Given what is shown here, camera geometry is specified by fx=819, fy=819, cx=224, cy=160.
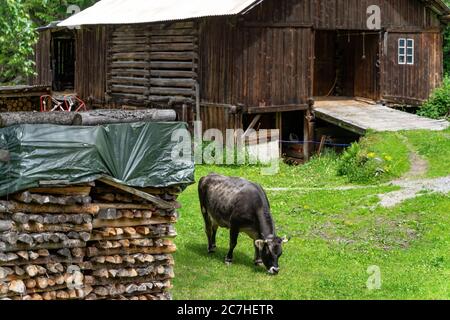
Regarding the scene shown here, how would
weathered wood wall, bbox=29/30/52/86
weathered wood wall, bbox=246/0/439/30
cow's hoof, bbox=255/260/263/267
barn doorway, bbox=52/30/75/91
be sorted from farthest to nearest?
1. barn doorway, bbox=52/30/75/91
2. weathered wood wall, bbox=29/30/52/86
3. weathered wood wall, bbox=246/0/439/30
4. cow's hoof, bbox=255/260/263/267

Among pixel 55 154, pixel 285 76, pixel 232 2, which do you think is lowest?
pixel 55 154

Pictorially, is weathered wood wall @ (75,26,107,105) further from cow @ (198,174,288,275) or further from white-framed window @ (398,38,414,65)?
cow @ (198,174,288,275)

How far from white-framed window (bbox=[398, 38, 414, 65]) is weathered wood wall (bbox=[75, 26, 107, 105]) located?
11749mm

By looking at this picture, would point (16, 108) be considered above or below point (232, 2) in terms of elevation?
below

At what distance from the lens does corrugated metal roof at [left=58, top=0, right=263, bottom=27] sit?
2628cm

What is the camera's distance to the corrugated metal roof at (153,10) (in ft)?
86.2

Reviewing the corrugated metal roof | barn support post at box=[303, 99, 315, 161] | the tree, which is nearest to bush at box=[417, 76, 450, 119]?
barn support post at box=[303, 99, 315, 161]

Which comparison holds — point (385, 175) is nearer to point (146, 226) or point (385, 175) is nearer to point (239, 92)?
point (239, 92)

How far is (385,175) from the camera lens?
2305 cm

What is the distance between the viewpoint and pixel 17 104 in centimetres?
2556

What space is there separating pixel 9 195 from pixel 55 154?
90cm

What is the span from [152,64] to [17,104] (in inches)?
251

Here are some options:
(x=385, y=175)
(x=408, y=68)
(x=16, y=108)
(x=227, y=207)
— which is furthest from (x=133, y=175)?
(x=408, y=68)

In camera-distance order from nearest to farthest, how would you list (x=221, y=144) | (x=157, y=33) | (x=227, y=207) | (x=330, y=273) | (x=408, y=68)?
(x=330, y=273), (x=227, y=207), (x=221, y=144), (x=157, y=33), (x=408, y=68)
